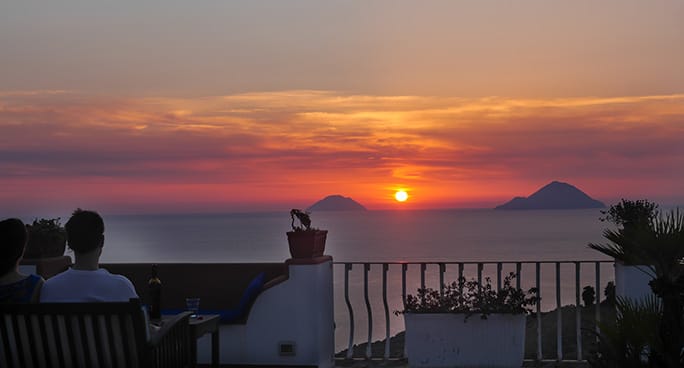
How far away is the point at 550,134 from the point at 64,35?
Answer: 463 inches

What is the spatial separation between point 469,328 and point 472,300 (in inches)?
8.9

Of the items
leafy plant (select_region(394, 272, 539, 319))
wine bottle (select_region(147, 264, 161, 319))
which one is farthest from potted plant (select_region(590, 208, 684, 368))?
wine bottle (select_region(147, 264, 161, 319))

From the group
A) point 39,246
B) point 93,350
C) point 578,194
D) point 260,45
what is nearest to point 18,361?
point 93,350

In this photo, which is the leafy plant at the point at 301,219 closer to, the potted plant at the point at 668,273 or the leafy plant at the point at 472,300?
the leafy plant at the point at 472,300

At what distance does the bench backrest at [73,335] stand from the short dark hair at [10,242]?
9.2 inches

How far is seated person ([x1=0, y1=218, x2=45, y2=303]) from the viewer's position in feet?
14.4

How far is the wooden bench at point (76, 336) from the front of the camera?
13.8ft

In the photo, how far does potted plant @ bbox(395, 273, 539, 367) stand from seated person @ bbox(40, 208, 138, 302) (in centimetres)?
347

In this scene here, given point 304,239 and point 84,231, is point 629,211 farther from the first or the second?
point 84,231

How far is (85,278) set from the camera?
4.36 metres

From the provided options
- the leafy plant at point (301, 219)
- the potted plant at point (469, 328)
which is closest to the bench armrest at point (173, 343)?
the leafy plant at point (301, 219)

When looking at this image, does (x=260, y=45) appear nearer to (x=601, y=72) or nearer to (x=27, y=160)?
(x=601, y=72)

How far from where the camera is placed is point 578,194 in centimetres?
19375

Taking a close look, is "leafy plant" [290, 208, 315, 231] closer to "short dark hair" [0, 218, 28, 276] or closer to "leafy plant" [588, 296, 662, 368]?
"leafy plant" [588, 296, 662, 368]
